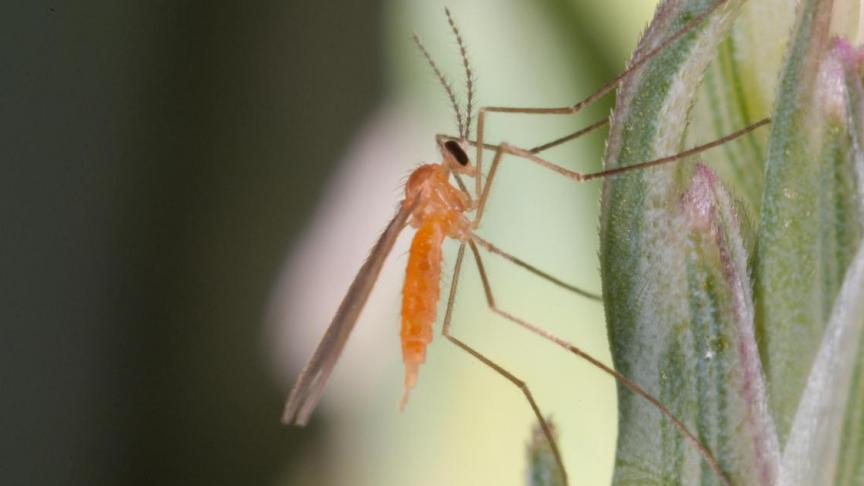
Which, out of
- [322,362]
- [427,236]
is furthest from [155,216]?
[322,362]

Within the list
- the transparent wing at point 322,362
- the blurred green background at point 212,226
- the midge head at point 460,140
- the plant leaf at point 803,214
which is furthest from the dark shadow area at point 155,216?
the plant leaf at point 803,214

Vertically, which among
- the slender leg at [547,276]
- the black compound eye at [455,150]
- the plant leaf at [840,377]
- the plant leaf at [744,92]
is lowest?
the plant leaf at [840,377]

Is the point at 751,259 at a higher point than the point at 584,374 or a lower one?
lower

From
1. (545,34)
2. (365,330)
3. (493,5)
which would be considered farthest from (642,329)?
(365,330)

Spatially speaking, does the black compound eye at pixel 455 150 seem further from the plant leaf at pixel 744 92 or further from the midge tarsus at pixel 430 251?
the plant leaf at pixel 744 92

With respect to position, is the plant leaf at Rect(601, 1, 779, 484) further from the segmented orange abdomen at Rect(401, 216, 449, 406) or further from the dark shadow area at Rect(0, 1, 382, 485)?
the dark shadow area at Rect(0, 1, 382, 485)

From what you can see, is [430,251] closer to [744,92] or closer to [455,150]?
→ [455,150]

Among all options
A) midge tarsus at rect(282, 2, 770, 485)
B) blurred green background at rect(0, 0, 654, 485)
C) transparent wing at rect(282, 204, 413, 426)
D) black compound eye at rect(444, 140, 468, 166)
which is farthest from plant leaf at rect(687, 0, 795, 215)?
blurred green background at rect(0, 0, 654, 485)

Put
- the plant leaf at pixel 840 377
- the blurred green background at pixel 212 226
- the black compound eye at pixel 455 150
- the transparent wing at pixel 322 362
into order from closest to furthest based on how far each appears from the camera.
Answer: the plant leaf at pixel 840 377 < the transparent wing at pixel 322 362 < the black compound eye at pixel 455 150 < the blurred green background at pixel 212 226

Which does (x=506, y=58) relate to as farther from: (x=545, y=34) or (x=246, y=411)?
(x=246, y=411)
